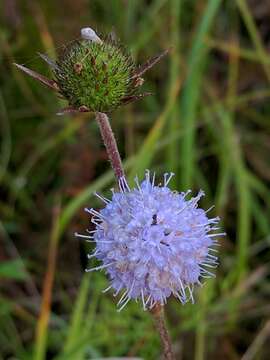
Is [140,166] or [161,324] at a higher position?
[140,166]

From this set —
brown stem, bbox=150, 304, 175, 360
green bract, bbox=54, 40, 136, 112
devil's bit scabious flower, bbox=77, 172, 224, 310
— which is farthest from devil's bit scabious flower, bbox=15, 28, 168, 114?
brown stem, bbox=150, 304, 175, 360

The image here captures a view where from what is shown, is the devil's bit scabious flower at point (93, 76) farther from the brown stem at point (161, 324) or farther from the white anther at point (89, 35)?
the brown stem at point (161, 324)

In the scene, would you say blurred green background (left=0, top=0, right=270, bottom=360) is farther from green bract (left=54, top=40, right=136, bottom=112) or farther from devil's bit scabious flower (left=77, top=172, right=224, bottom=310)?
green bract (left=54, top=40, right=136, bottom=112)

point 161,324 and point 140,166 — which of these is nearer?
point 161,324

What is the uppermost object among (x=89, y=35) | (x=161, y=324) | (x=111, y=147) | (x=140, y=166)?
(x=140, y=166)

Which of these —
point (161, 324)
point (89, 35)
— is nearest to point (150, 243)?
point (161, 324)

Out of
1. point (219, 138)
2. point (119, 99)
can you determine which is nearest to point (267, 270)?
point (219, 138)

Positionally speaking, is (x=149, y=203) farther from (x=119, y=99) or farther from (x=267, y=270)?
(x=267, y=270)

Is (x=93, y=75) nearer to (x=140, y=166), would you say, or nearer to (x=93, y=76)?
(x=93, y=76)
